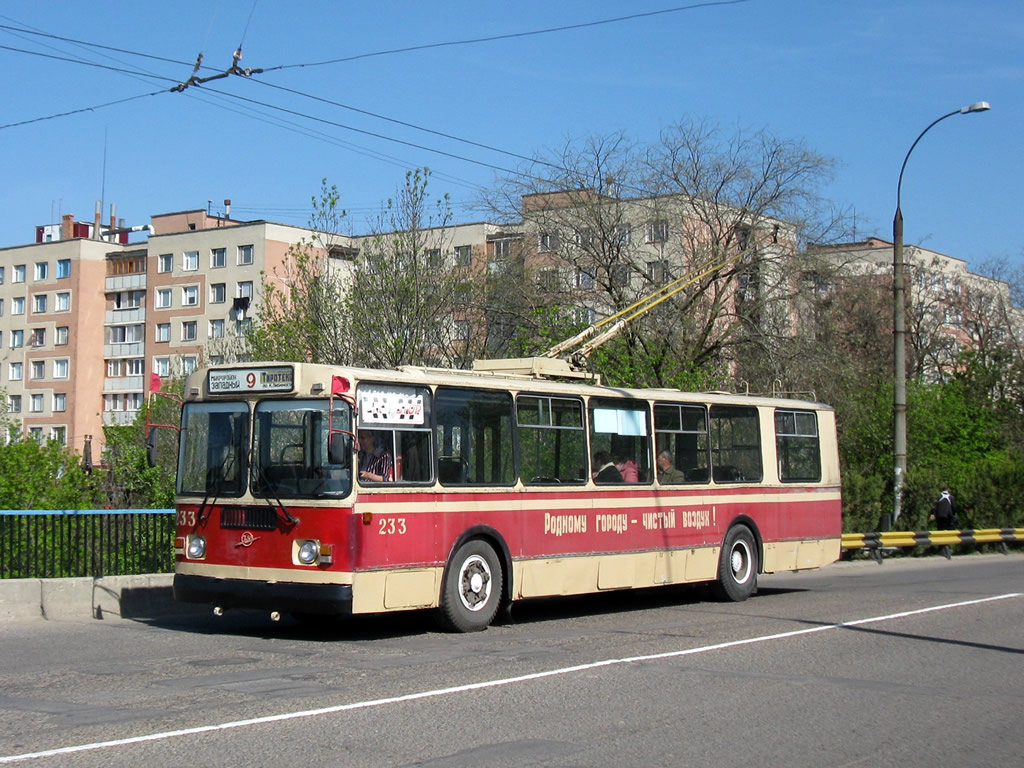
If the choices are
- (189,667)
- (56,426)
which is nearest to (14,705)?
(189,667)

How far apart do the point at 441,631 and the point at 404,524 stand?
4.76 ft

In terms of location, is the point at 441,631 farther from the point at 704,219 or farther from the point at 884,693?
the point at 704,219

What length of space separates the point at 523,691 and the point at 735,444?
30.3ft

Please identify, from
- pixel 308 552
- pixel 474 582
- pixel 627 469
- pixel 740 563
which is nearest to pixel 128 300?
pixel 740 563

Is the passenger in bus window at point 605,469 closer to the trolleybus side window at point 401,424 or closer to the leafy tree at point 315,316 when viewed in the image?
the trolleybus side window at point 401,424

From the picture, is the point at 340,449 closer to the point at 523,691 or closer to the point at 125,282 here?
the point at 523,691

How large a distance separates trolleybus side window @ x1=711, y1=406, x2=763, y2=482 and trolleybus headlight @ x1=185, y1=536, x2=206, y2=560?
7.37 m

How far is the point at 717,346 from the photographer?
3188cm

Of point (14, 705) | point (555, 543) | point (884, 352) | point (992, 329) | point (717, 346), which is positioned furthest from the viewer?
point (992, 329)

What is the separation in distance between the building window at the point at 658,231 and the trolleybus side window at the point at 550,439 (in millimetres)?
18508

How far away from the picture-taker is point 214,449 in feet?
42.5

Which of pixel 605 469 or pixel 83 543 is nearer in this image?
pixel 83 543

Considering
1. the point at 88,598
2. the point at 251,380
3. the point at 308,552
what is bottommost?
the point at 88,598

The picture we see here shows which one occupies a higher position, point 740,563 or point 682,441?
point 682,441
